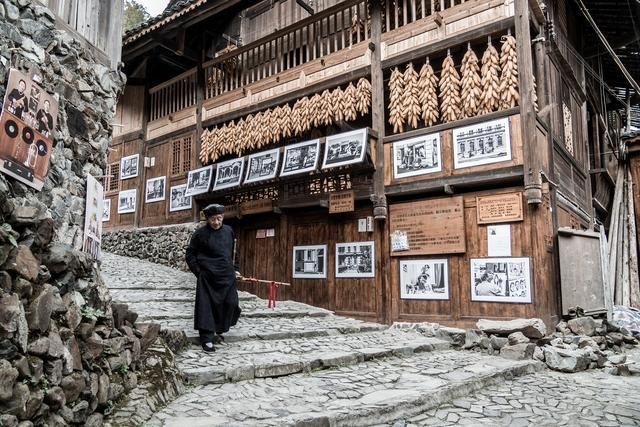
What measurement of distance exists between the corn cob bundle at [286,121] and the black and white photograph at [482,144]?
4240mm

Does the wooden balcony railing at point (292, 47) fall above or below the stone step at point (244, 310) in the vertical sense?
above

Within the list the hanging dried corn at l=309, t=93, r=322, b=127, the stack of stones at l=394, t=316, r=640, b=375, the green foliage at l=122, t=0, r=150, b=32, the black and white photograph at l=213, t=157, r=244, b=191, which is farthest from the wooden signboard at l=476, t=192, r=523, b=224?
the green foliage at l=122, t=0, r=150, b=32

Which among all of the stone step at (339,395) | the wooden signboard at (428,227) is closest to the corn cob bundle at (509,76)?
the wooden signboard at (428,227)

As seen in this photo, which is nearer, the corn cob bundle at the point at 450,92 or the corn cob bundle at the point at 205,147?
the corn cob bundle at the point at 450,92

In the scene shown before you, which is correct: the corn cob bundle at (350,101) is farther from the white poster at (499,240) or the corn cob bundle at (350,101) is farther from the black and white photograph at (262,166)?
the white poster at (499,240)

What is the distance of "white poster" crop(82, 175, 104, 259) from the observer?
4.62m

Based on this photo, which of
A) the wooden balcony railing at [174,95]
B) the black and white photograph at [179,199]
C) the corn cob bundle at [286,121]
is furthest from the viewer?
the wooden balcony railing at [174,95]

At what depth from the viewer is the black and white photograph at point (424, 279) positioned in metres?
9.08

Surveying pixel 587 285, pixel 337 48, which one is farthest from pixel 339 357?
pixel 337 48

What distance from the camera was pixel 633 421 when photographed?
441cm

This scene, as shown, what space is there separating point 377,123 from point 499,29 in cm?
296

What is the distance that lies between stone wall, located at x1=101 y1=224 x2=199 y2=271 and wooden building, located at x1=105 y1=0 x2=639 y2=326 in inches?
16.2

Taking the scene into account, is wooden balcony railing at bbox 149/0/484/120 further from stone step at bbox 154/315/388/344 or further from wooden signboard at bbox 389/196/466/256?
stone step at bbox 154/315/388/344

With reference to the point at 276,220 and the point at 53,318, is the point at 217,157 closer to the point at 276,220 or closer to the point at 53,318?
the point at 276,220
